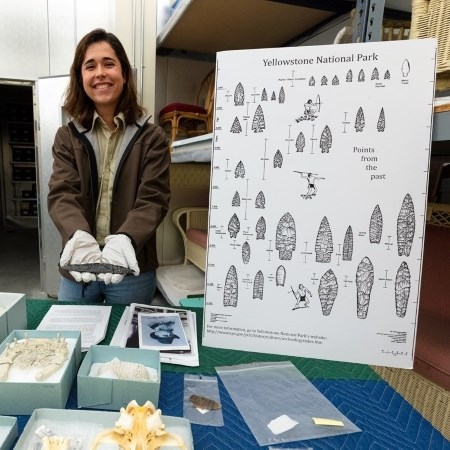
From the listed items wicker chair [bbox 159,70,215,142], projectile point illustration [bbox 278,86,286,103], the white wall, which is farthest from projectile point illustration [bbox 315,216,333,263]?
the white wall

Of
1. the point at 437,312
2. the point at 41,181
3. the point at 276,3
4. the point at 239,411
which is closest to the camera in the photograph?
the point at 239,411

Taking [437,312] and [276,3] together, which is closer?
[437,312]

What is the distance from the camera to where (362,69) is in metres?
0.58

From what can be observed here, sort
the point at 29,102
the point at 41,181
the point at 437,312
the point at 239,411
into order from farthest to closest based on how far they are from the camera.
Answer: the point at 29,102 < the point at 41,181 < the point at 437,312 < the point at 239,411

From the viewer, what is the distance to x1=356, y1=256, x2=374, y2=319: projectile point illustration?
613 millimetres

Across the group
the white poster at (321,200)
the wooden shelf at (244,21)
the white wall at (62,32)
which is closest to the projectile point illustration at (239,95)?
the white poster at (321,200)

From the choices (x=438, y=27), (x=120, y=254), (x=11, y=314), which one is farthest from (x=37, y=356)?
(x=438, y=27)

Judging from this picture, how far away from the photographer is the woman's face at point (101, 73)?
97 centimetres

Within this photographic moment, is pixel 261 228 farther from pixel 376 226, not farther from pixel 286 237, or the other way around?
pixel 376 226

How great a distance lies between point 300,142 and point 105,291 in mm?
691

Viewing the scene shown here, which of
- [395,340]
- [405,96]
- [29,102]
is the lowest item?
[395,340]

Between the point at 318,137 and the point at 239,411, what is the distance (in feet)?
1.53

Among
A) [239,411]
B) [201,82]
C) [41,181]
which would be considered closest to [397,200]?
[239,411]

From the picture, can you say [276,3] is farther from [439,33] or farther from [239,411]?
[239,411]
